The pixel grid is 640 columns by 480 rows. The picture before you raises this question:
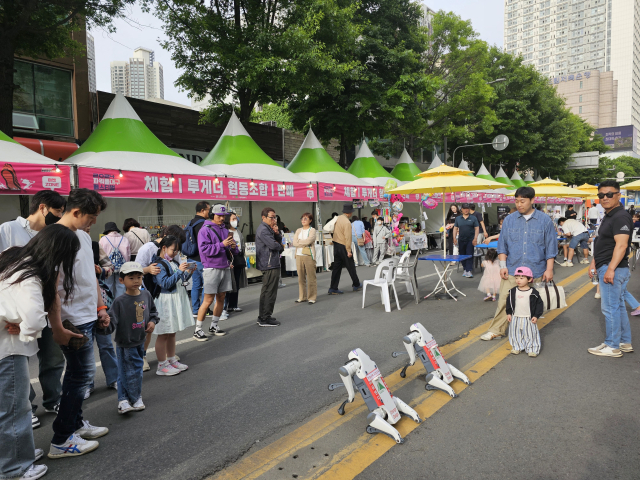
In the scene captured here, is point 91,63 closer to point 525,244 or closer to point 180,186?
point 180,186

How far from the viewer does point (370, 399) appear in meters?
3.19

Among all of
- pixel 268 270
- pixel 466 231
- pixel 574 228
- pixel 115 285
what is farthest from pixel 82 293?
pixel 574 228

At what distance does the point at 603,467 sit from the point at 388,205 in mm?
13040

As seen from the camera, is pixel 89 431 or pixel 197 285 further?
pixel 197 285

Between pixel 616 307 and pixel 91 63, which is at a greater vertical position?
pixel 91 63

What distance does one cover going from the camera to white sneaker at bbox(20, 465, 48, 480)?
267 cm

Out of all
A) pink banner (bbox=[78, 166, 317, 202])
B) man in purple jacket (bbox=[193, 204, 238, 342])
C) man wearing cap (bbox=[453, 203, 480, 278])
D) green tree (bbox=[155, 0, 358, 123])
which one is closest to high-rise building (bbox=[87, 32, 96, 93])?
green tree (bbox=[155, 0, 358, 123])

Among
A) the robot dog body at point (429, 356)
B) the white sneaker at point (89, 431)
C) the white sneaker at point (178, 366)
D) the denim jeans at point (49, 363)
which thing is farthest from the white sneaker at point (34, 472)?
the robot dog body at point (429, 356)

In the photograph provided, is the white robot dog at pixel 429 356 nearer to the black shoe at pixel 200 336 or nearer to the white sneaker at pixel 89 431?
the white sneaker at pixel 89 431

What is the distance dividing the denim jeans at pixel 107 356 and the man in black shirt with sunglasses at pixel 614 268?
5.29m

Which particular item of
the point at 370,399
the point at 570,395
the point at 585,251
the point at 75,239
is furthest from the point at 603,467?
the point at 585,251

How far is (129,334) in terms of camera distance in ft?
11.7

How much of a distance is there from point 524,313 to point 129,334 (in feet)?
13.9

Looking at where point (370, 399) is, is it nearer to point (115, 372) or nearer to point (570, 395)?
point (570, 395)
